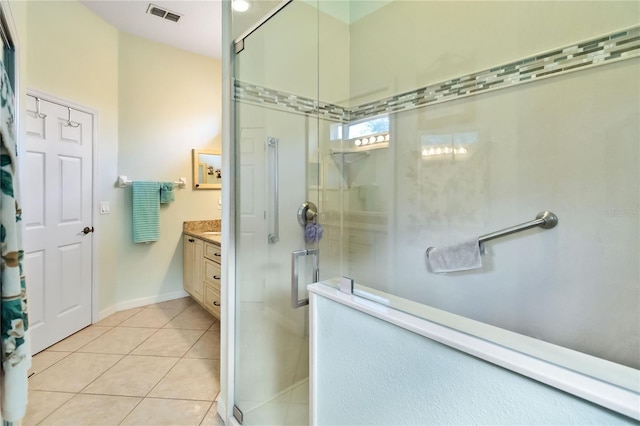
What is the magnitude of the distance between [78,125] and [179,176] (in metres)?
1.04

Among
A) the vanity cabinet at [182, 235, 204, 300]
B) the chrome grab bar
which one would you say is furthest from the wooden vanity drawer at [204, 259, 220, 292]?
the chrome grab bar

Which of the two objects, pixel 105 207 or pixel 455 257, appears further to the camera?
pixel 105 207

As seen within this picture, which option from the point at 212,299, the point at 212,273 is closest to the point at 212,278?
the point at 212,273

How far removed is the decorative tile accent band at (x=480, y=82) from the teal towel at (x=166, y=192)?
209 centimetres

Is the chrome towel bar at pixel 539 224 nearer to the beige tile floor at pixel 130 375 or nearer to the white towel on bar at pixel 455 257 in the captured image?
the white towel on bar at pixel 455 257

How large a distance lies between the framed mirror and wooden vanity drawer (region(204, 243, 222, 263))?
967mm

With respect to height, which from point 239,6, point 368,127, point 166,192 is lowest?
point 166,192

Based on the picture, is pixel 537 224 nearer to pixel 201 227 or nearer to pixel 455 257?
pixel 455 257

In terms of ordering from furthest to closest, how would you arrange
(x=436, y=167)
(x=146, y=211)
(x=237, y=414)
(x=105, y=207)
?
(x=146, y=211) → (x=105, y=207) → (x=436, y=167) → (x=237, y=414)

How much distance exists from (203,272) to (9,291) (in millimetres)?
2235

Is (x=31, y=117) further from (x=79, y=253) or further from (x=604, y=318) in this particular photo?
(x=604, y=318)

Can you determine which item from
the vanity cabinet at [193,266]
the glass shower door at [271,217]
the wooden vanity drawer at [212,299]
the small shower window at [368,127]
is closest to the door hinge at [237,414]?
the glass shower door at [271,217]

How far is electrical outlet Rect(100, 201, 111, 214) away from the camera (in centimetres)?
299

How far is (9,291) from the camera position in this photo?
0.91 m
